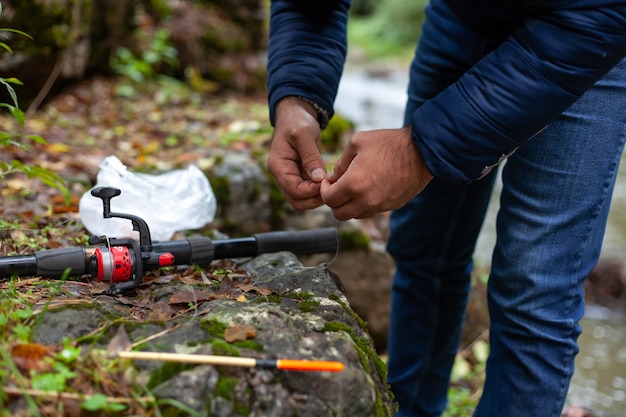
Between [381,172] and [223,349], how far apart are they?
2.07 feet

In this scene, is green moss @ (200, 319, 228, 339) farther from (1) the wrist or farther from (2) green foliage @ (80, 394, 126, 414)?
(1) the wrist

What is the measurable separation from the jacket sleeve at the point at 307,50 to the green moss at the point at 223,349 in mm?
1080

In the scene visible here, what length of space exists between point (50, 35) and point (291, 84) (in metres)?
2.87

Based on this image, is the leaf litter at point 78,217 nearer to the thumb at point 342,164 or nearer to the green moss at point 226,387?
the green moss at point 226,387

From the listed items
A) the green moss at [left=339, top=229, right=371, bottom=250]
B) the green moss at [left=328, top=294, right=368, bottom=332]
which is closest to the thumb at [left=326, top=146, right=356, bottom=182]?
the green moss at [left=328, top=294, right=368, bottom=332]

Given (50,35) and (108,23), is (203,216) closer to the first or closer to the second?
(50,35)

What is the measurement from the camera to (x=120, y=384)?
1196mm

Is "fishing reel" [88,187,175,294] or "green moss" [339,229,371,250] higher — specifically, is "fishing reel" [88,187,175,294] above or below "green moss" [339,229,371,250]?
above

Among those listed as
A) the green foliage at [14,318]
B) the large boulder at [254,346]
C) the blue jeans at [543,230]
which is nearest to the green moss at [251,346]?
the large boulder at [254,346]

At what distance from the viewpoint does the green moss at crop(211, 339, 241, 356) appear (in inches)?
50.0

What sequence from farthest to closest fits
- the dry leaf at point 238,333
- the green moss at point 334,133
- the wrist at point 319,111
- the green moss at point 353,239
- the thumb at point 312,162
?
the green moss at point 334,133
the green moss at point 353,239
the wrist at point 319,111
the thumb at point 312,162
the dry leaf at point 238,333

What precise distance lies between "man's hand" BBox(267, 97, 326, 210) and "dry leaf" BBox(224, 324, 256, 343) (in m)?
0.67

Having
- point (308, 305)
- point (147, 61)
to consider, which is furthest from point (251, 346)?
point (147, 61)

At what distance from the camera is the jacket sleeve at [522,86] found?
140cm
